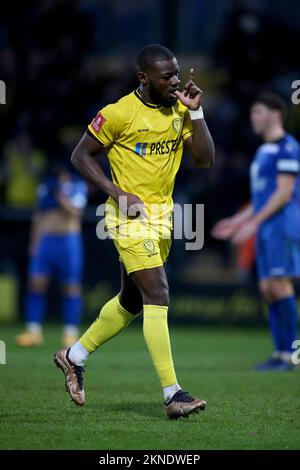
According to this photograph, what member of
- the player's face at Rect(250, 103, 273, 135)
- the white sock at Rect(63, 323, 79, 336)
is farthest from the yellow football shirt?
the white sock at Rect(63, 323, 79, 336)

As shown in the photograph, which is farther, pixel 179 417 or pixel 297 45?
pixel 297 45

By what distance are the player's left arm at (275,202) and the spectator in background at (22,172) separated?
6.86 m

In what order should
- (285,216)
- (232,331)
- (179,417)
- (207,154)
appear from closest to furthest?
(179,417) < (207,154) < (285,216) < (232,331)

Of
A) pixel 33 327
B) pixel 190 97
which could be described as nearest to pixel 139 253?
pixel 190 97

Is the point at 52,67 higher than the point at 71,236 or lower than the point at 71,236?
higher

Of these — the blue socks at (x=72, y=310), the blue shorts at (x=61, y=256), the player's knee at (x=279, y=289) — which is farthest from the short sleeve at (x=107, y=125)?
the blue shorts at (x=61, y=256)

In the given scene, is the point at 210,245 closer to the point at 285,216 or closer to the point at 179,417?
the point at 285,216

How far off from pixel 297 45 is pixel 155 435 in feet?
40.7

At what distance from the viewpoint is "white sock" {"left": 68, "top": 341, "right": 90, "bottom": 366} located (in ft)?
24.2

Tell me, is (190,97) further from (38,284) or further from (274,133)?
(38,284)

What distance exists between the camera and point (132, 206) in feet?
22.7

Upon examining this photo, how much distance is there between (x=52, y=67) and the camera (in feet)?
59.0

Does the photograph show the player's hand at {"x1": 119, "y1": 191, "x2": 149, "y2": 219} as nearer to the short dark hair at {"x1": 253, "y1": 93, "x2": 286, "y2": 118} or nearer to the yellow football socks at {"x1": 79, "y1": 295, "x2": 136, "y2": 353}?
the yellow football socks at {"x1": 79, "y1": 295, "x2": 136, "y2": 353}

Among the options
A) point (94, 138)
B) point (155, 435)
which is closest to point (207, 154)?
point (94, 138)
